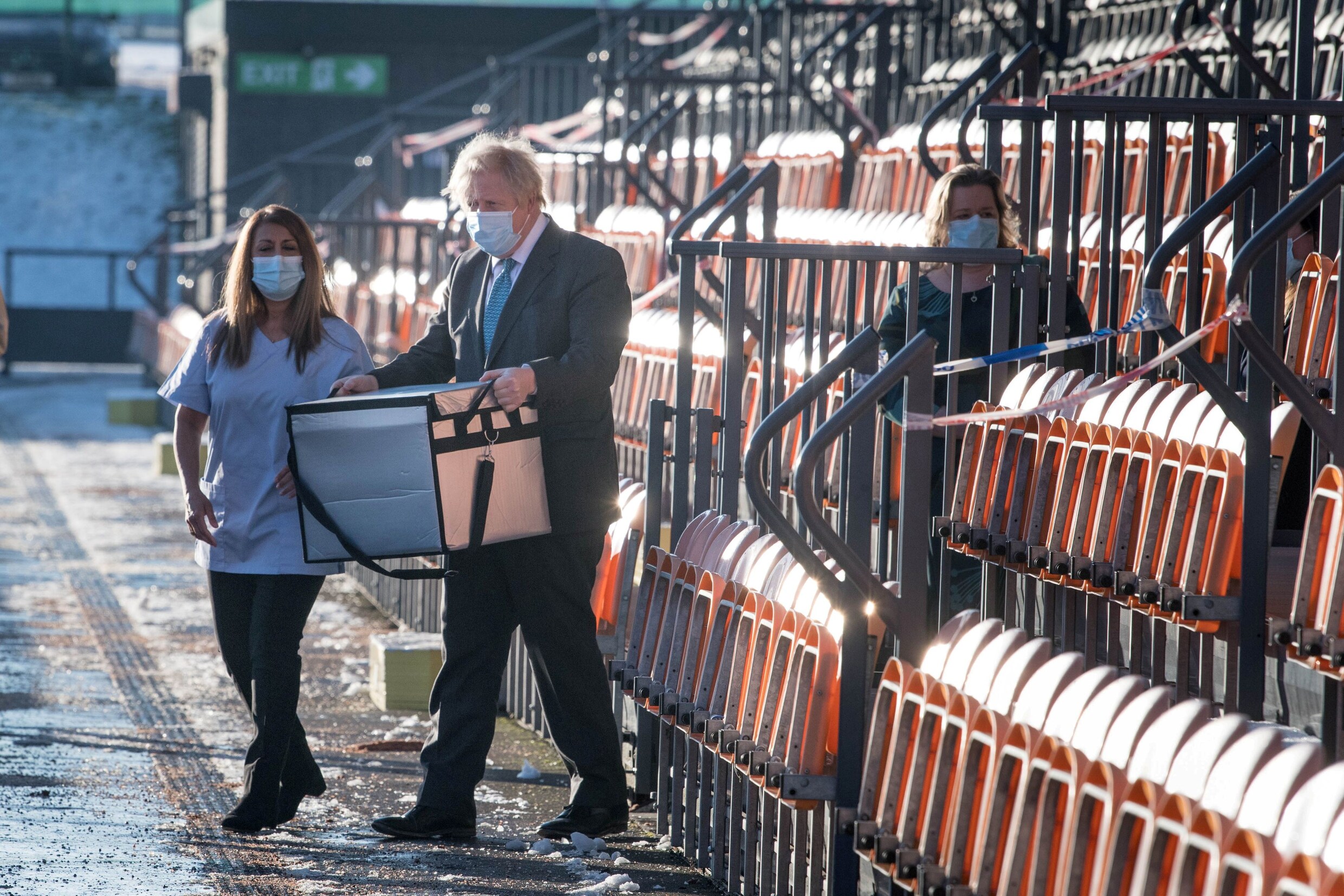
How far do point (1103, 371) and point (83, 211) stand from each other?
2520cm

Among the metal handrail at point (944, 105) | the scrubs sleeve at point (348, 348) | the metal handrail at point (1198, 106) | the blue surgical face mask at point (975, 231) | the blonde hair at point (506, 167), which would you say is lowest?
the scrubs sleeve at point (348, 348)

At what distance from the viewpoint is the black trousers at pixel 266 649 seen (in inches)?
201

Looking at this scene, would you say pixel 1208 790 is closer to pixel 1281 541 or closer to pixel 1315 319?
pixel 1281 541

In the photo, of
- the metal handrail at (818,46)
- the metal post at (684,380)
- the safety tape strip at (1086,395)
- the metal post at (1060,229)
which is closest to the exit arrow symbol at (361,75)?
the metal handrail at (818,46)

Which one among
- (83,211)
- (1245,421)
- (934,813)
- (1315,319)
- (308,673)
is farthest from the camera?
(83,211)

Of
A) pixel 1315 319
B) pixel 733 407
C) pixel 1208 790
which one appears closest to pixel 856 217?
pixel 733 407

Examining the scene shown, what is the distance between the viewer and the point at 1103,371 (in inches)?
198

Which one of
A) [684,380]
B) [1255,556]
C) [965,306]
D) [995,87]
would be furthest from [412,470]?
[995,87]

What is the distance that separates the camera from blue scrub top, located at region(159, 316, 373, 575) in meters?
5.11

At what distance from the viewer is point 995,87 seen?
6984mm

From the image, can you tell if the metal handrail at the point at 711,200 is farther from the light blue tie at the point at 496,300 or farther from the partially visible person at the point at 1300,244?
the partially visible person at the point at 1300,244

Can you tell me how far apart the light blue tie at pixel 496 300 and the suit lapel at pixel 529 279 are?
20 mm

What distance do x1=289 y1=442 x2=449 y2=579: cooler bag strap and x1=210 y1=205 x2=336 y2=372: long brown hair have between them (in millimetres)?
457

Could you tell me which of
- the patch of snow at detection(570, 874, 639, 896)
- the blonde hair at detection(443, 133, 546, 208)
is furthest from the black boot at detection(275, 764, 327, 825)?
the blonde hair at detection(443, 133, 546, 208)
